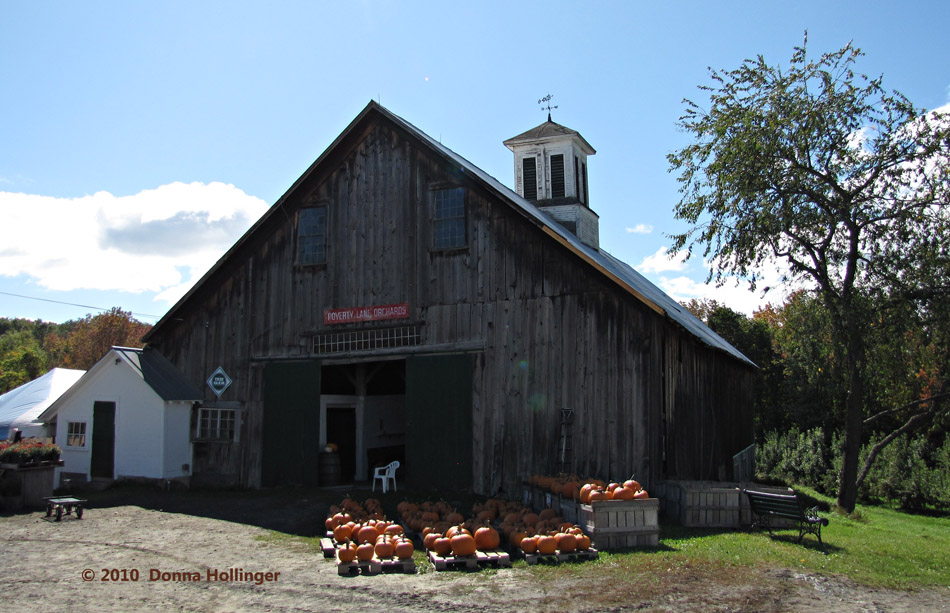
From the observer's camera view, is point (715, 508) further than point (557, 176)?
No

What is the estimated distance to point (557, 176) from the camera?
22.5m

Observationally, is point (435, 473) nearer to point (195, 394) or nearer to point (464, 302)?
point (464, 302)

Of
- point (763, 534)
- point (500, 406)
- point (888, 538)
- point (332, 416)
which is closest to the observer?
point (763, 534)

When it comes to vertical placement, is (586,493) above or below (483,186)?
below

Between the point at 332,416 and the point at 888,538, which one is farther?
the point at 332,416

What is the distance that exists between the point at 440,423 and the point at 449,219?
14.3 feet

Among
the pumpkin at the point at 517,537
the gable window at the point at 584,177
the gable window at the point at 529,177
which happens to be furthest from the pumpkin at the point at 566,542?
the gable window at the point at 584,177

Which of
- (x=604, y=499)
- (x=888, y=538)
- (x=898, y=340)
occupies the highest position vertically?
(x=898, y=340)

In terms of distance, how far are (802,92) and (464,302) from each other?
28.6 ft

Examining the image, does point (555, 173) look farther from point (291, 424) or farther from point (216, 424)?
point (216, 424)

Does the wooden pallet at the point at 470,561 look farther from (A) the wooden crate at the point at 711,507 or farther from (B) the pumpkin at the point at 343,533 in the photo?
(A) the wooden crate at the point at 711,507

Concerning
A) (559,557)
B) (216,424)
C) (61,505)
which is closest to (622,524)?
(559,557)

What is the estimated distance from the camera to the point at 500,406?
47.9 ft

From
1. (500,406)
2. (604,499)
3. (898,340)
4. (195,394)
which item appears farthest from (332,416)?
(898,340)
